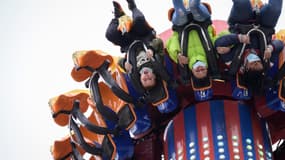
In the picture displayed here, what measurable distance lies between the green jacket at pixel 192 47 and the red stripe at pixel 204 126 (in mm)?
525

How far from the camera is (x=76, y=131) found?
7.29 m

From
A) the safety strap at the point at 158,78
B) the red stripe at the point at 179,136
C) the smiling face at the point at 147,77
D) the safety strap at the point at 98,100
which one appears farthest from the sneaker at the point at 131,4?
the red stripe at the point at 179,136

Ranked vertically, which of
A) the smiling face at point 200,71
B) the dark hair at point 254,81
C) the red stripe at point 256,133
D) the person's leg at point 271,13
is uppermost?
the person's leg at point 271,13

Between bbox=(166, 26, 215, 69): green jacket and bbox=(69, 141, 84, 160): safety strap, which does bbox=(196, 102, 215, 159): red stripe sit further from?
bbox=(69, 141, 84, 160): safety strap

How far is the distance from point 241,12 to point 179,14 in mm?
523

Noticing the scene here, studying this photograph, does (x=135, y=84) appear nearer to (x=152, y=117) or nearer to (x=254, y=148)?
(x=152, y=117)

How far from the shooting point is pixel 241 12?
21.1 feet

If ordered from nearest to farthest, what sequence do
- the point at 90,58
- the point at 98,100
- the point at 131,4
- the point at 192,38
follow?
the point at 192,38 < the point at 131,4 < the point at 98,100 < the point at 90,58

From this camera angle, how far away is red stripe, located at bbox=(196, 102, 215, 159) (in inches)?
257

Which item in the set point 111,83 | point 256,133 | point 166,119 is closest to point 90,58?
point 111,83

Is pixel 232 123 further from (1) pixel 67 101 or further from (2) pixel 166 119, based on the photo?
(1) pixel 67 101

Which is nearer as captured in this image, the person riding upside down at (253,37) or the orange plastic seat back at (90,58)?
the person riding upside down at (253,37)

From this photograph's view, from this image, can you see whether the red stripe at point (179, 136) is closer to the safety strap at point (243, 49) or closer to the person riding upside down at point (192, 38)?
the person riding upside down at point (192, 38)

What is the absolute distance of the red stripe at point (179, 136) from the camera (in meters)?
6.70
